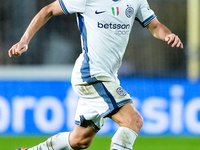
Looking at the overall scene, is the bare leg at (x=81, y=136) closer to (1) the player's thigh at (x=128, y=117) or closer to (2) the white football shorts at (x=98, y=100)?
(2) the white football shorts at (x=98, y=100)

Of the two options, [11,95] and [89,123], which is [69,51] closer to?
[11,95]

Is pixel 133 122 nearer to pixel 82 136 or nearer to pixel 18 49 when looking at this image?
pixel 82 136

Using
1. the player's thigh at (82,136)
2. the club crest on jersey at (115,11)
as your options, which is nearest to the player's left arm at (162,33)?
the club crest on jersey at (115,11)

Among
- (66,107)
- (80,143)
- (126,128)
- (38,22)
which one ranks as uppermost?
(38,22)

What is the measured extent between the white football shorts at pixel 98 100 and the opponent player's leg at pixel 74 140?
0.07 metres

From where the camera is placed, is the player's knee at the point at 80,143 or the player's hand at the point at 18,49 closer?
the player's hand at the point at 18,49

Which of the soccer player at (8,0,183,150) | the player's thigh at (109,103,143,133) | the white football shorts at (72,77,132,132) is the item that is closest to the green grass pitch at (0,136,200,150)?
the white football shorts at (72,77,132,132)

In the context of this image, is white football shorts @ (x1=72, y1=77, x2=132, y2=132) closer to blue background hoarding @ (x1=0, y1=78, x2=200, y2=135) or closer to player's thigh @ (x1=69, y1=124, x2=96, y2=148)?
player's thigh @ (x1=69, y1=124, x2=96, y2=148)

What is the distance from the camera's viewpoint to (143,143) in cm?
683

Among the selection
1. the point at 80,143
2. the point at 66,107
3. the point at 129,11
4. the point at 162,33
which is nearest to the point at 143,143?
the point at 66,107

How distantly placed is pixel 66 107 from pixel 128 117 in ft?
12.8

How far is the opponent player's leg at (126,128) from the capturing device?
3.76 meters

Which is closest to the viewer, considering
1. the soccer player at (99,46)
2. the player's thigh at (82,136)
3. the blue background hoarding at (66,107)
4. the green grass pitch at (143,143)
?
the soccer player at (99,46)

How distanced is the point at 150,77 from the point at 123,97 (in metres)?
4.84
